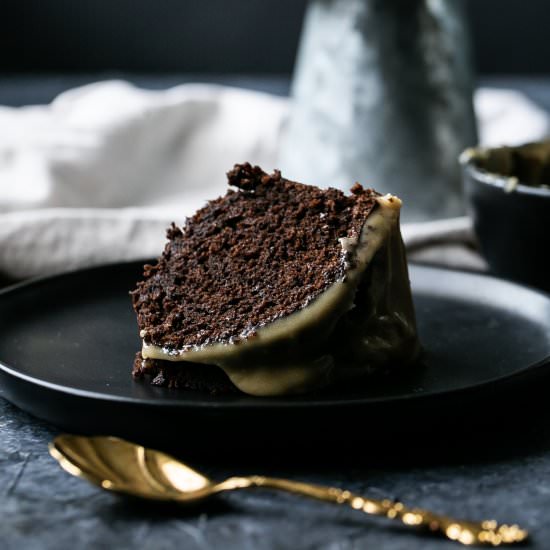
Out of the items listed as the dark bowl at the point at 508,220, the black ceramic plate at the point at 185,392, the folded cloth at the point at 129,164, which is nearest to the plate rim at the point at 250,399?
the black ceramic plate at the point at 185,392

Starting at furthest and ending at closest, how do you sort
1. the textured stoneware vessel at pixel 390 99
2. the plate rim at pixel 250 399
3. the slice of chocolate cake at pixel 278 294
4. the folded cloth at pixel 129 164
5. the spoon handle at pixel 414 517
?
the textured stoneware vessel at pixel 390 99, the folded cloth at pixel 129 164, the slice of chocolate cake at pixel 278 294, the plate rim at pixel 250 399, the spoon handle at pixel 414 517

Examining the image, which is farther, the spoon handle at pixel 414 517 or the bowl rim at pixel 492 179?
the bowl rim at pixel 492 179

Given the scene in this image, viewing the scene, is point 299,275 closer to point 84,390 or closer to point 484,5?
point 84,390

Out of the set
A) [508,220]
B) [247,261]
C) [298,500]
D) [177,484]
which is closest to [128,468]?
[177,484]

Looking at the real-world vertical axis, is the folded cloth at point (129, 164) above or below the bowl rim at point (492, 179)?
below

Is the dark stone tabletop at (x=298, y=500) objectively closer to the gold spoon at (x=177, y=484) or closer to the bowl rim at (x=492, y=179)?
the gold spoon at (x=177, y=484)

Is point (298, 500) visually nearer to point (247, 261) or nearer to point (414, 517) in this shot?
point (414, 517)

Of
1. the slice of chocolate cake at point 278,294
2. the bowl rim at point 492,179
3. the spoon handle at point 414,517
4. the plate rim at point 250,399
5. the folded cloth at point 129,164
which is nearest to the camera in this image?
the spoon handle at point 414,517

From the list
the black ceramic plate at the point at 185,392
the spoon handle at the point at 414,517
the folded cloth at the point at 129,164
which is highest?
the spoon handle at the point at 414,517
